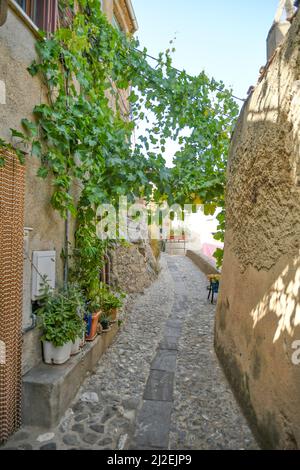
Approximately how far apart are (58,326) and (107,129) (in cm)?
252

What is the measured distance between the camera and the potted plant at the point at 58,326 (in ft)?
10.2

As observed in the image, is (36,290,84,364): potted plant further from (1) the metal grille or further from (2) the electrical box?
(1) the metal grille

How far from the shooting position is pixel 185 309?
7078 millimetres

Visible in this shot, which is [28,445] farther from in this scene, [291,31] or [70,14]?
[70,14]

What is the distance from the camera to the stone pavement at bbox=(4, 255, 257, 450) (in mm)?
2559

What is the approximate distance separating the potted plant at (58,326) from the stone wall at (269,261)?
1699 millimetres

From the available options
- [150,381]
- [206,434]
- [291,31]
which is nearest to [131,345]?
[150,381]

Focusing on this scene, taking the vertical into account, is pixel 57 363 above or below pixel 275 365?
below

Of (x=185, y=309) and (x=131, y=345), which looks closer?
(x=131, y=345)

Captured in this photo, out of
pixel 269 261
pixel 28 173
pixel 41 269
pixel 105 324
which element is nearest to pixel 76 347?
pixel 41 269

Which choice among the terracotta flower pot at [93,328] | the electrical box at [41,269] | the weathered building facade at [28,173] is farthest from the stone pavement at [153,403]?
the electrical box at [41,269]

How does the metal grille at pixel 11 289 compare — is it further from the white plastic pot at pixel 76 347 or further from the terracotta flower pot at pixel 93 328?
the terracotta flower pot at pixel 93 328

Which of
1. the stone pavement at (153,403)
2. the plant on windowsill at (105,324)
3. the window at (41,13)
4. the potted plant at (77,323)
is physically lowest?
the stone pavement at (153,403)

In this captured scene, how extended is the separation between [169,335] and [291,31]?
4.27 metres
